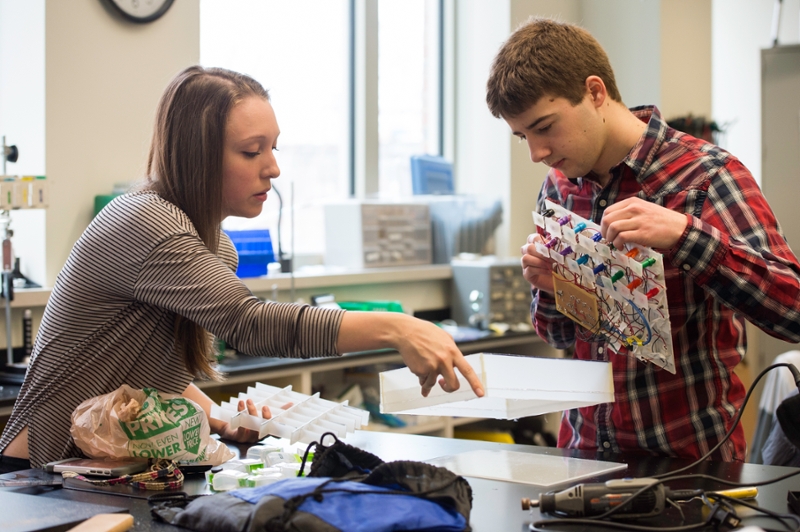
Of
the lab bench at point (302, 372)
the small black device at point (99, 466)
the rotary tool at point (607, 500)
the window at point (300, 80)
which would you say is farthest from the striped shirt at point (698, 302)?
the window at point (300, 80)

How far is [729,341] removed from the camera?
1506 millimetres

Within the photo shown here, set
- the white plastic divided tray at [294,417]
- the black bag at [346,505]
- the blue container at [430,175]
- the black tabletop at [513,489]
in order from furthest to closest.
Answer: the blue container at [430,175] < the white plastic divided tray at [294,417] < the black tabletop at [513,489] < the black bag at [346,505]

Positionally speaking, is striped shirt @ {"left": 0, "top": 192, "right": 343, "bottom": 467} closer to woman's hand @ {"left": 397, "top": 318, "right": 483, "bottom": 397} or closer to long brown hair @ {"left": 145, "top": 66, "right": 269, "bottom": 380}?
long brown hair @ {"left": 145, "top": 66, "right": 269, "bottom": 380}

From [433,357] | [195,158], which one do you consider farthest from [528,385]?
[195,158]

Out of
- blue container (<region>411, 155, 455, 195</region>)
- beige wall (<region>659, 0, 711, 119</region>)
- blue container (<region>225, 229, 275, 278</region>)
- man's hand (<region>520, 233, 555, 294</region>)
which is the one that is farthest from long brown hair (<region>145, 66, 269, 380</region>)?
beige wall (<region>659, 0, 711, 119</region>)

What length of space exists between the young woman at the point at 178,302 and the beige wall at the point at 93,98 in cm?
118

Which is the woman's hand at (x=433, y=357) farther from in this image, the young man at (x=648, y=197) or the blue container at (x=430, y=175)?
the blue container at (x=430, y=175)

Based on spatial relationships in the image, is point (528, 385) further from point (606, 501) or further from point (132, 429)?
point (132, 429)

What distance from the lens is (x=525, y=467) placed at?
52.6 inches

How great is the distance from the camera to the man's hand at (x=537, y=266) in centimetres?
160

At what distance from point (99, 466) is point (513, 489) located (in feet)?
2.08

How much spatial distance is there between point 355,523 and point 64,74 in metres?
2.16

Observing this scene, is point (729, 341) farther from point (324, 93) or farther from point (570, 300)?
point (324, 93)

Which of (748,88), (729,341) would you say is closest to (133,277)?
(729,341)
